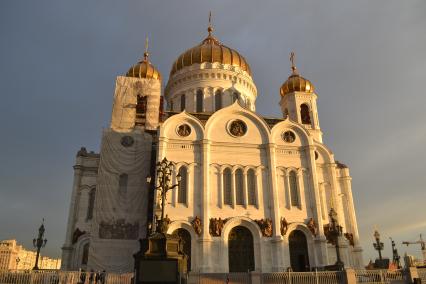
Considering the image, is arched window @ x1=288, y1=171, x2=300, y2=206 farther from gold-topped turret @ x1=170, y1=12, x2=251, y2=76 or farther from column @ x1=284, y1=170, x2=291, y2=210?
gold-topped turret @ x1=170, y1=12, x2=251, y2=76

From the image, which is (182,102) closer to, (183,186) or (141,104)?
(141,104)

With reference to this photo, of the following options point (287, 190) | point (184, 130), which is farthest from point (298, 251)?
point (184, 130)

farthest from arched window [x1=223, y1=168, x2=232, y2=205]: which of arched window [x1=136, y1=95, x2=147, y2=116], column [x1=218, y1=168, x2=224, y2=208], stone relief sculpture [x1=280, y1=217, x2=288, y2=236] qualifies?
arched window [x1=136, y1=95, x2=147, y2=116]

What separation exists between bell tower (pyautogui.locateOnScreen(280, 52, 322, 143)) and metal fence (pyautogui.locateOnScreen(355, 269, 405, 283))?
1534cm

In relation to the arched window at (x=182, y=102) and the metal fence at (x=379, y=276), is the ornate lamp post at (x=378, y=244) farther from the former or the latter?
the arched window at (x=182, y=102)

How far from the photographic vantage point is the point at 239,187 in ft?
78.2

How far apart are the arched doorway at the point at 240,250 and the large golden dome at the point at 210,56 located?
16.3 meters

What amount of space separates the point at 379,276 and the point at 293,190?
9149mm

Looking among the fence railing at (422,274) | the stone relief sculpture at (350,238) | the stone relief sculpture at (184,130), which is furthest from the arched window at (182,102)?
the fence railing at (422,274)

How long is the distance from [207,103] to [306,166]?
10.5 meters

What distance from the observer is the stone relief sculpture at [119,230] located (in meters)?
22.8

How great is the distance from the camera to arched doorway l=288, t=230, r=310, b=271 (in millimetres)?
22297

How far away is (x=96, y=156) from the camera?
2881 centimetres

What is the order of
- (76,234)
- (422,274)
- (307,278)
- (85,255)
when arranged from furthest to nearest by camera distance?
(76,234) < (85,255) < (422,274) < (307,278)
